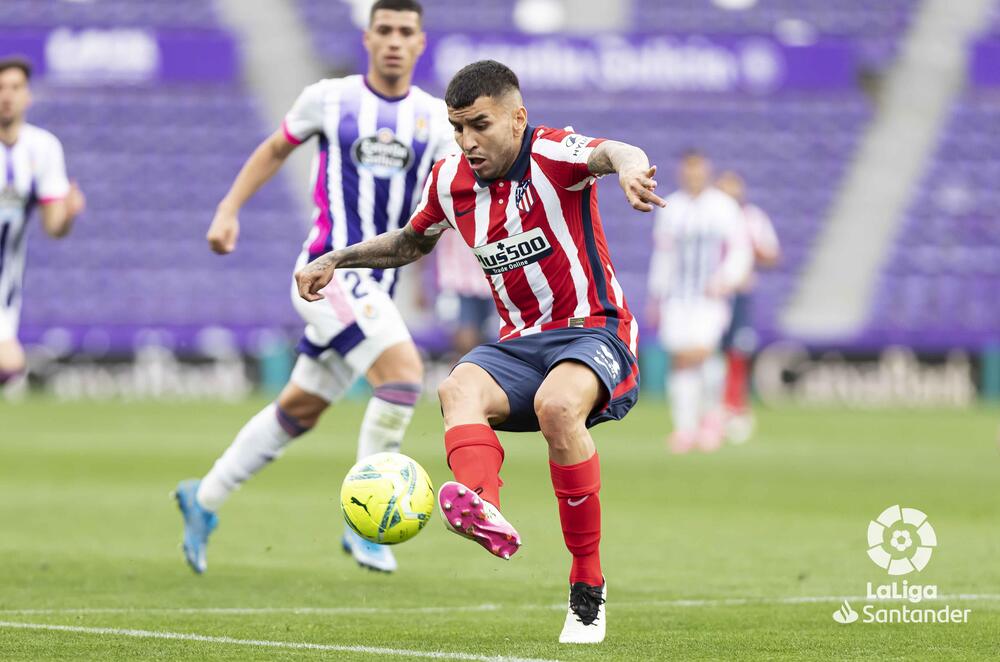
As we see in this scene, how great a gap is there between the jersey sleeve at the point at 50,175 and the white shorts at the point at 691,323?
659 cm

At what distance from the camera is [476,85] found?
5.08 metres

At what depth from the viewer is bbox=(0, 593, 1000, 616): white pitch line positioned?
571 centimetres

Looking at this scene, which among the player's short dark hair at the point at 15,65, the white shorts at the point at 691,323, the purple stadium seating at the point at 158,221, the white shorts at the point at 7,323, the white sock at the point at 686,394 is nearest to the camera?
the player's short dark hair at the point at 15,65

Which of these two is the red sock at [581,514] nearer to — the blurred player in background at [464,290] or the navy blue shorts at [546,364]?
the navy blue shorts at [546,364]

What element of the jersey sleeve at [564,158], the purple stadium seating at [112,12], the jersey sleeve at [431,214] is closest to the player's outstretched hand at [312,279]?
the jersey sleeve at [431,214]

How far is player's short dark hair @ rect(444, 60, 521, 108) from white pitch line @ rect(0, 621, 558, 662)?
5.50 feet

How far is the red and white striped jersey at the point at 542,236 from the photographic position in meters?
5.27

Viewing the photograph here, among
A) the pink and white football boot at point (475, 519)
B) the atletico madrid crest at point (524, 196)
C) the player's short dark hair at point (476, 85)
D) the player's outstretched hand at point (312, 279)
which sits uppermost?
the player's short dark hair at point (476, 85)

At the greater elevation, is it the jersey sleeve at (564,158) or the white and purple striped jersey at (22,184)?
the white and purple striped jersey at (22,184)

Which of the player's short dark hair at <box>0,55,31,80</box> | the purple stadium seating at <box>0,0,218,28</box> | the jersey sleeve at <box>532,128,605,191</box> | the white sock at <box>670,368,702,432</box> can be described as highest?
the purple stadium seating at <box>0,0,218,28</box>

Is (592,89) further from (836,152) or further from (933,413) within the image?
(933,413)

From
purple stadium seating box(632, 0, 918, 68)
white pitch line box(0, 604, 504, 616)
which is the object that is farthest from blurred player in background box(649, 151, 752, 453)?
purple stadium seating box(632, 0, 918, 68)

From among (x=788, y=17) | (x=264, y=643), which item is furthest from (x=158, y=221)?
(x=264, y=643)

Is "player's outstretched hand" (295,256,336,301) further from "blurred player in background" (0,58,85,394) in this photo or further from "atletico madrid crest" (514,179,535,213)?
"blurred player in background" (0,58,85,394)
